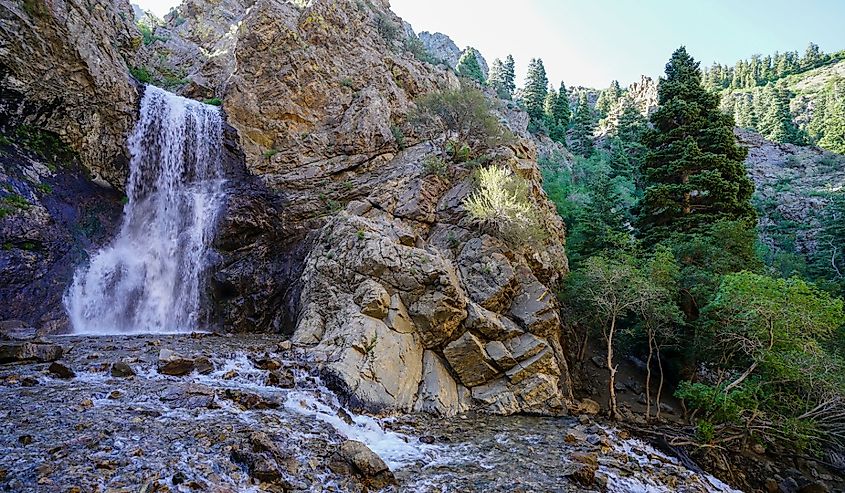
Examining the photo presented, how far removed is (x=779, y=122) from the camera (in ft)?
212

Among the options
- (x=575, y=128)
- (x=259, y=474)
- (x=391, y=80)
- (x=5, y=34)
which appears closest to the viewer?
(x=259, y=474)

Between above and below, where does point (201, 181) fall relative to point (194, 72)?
below

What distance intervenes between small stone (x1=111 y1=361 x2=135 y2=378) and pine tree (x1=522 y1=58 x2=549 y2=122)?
183ft

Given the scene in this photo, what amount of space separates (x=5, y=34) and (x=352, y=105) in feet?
50.2

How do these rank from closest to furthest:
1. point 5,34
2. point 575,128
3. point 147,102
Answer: point 5,34 < point 147,102 < point 575,128

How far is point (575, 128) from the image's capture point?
60.5m

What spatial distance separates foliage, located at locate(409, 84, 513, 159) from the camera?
77.6 feet

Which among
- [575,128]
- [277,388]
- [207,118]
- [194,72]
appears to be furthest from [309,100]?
[575,128]

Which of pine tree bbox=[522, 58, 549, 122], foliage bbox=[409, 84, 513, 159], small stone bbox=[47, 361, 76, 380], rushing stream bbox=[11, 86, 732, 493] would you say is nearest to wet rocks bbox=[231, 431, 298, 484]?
rushing stream bbox=[11, 86, 732, 493]

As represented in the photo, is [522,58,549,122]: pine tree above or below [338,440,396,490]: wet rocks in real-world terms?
above

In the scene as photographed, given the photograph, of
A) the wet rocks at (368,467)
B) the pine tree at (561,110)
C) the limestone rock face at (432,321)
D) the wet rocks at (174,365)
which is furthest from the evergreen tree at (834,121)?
the wet rocks at (174,365)

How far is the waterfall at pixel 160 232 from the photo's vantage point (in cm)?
1688

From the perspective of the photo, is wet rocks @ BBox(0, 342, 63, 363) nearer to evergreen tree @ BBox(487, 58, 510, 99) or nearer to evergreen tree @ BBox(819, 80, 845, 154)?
evergreen tree @ BBox(487, 58, 510, 99)

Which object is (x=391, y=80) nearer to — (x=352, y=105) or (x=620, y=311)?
(x=352, y=105)
